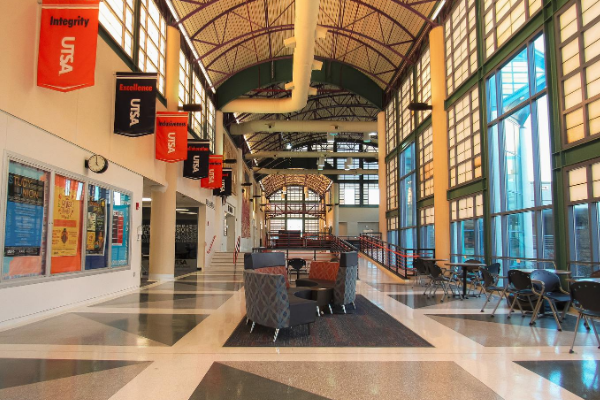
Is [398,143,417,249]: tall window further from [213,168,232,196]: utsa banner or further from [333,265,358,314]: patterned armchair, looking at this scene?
[333,265,358,314]: patterned armchair

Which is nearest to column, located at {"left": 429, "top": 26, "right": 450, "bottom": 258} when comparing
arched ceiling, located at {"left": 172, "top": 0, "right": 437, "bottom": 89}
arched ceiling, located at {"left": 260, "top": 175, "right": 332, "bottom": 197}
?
arched ceiling, located at {"left": 172, "top": 0, "right": 437, "bottom": 89}

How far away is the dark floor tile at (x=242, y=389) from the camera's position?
294cm

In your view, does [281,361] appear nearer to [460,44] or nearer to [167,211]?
[167,211]

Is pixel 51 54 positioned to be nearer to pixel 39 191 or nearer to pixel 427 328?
pixel 39 191

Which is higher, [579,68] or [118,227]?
[579,68]

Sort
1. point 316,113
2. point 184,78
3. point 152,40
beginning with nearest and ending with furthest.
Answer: point 152,40 → point 184,78 → point 316,113

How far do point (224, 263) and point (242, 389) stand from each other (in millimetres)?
14278

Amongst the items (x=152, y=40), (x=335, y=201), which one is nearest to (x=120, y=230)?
(x=152, y=40)

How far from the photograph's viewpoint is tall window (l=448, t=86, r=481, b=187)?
420 inches

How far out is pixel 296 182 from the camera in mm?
46156

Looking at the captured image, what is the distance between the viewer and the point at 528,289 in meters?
5.74

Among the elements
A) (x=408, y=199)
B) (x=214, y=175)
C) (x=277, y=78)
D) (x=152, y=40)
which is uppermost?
(x=277, y=78)

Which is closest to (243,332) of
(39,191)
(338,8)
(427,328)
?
(427,328)

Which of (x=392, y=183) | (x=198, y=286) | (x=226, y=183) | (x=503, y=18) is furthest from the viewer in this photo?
(x=392, y=183)
